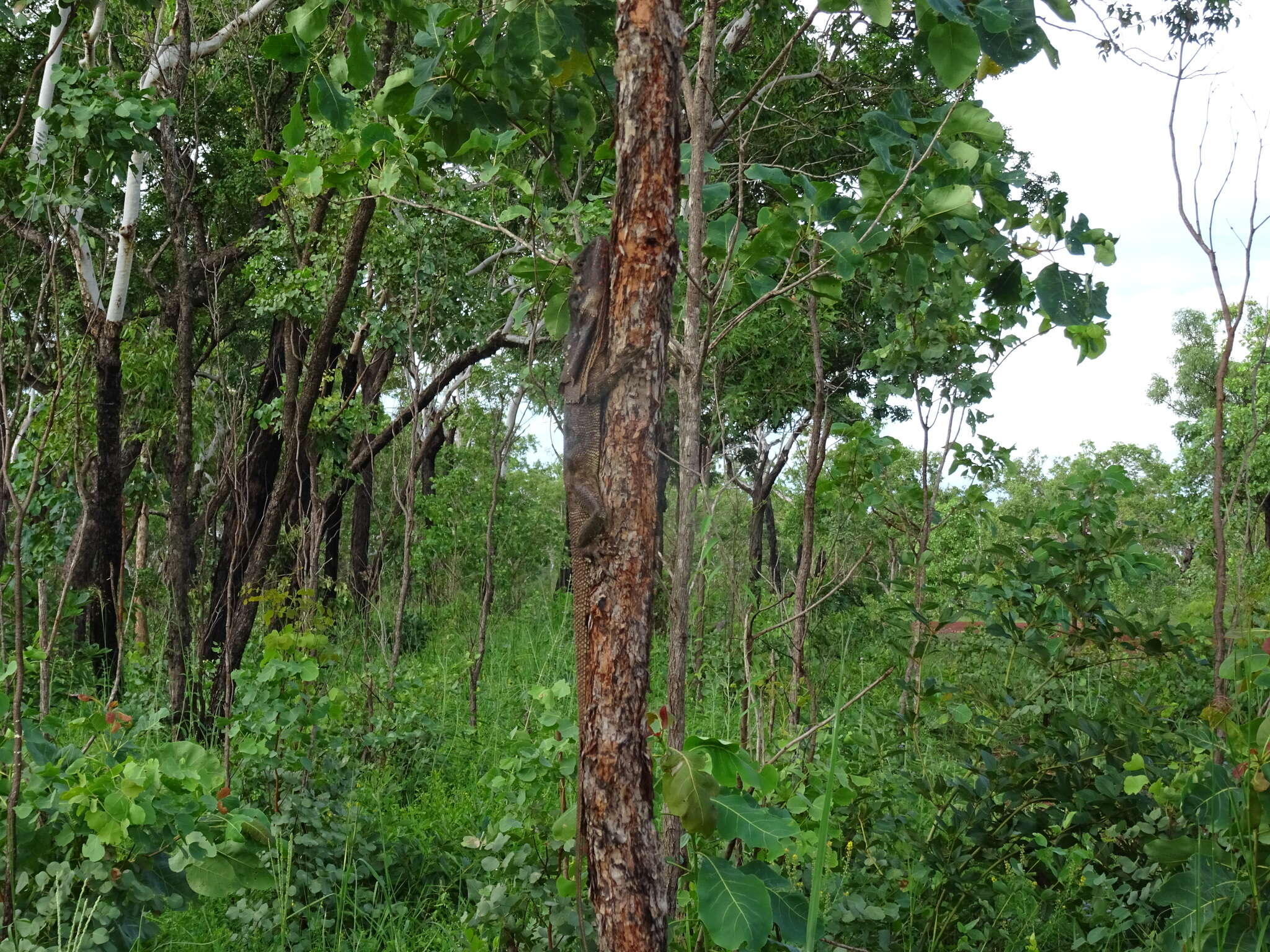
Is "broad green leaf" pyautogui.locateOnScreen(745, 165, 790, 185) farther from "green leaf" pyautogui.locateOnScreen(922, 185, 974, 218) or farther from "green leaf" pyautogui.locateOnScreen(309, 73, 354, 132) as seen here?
"green leaf" pyautogui.locateOnScreen(309, 73, 354, 132)

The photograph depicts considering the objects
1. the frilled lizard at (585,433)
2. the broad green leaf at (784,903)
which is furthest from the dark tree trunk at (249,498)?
the broad green leaf at (784,903)

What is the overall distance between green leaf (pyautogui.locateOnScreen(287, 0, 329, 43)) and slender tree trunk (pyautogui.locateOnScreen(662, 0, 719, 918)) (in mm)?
746

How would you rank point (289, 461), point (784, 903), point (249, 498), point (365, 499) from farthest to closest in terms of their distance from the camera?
point (365, 499)
point (249, 498)
point (289, 461)
point (784, 903)

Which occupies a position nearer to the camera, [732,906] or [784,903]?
[732,906]

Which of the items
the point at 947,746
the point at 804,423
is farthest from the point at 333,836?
the point at 804,423

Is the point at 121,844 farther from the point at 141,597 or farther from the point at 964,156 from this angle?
the point at 141,597

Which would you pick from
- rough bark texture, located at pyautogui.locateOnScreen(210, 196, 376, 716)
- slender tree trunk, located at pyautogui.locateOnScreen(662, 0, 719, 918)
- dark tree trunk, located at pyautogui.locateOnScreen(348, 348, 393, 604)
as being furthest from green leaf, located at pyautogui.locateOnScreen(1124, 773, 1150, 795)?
dark tree trunk, located at pyautogui.locateOnScreen(348, 348, 393, 604)

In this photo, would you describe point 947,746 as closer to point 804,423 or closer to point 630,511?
point 630,511

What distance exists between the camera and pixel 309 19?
204 centimetres

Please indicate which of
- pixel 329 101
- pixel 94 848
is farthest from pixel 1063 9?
pixel 94 848

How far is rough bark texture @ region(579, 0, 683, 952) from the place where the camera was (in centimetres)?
154

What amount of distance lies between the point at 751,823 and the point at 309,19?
169 centimetres

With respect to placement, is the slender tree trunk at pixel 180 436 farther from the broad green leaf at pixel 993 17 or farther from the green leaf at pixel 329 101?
the broad green leaf at pixel 993 17

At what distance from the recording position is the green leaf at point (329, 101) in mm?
2086
